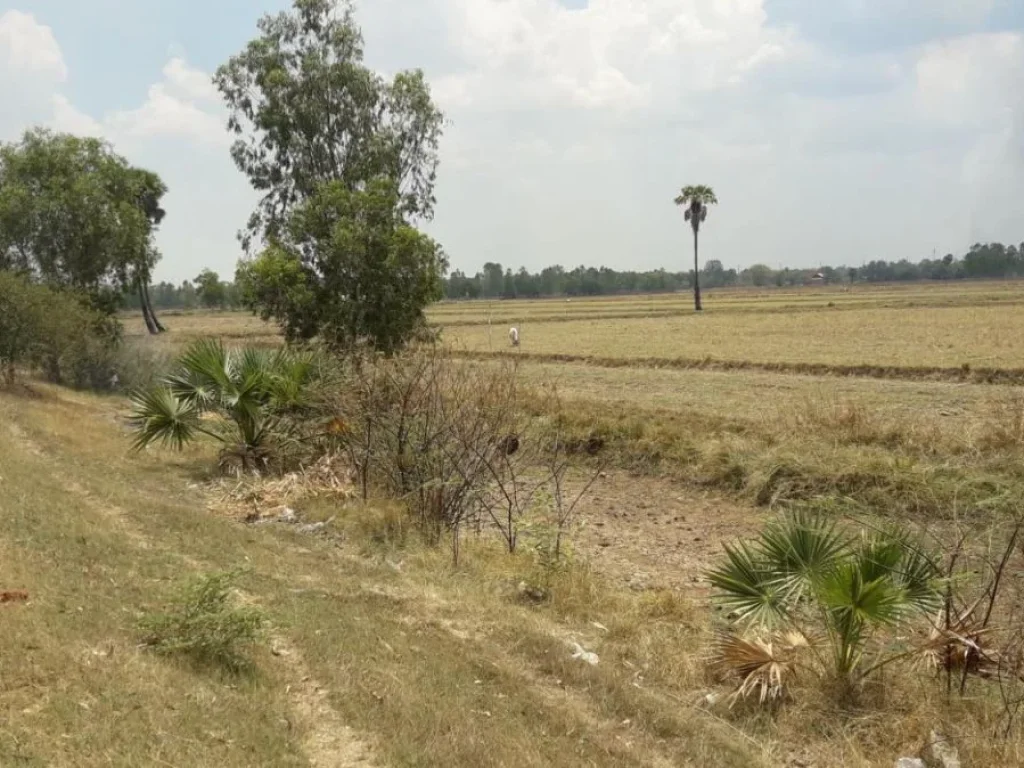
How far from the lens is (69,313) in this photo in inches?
1070

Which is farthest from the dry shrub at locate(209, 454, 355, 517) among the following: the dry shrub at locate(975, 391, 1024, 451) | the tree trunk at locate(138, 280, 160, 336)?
the tree trunk at locate(138, 280, 160, 336)

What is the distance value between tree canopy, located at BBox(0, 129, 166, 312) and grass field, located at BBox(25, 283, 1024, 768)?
13249mm

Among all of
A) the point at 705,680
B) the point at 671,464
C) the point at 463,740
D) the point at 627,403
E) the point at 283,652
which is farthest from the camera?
the point at 627,403

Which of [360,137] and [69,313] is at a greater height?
[360,137]

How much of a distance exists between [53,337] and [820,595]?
25.2m

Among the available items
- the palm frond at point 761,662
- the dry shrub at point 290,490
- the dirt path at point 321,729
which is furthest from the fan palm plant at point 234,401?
the palm frond at point 761,662

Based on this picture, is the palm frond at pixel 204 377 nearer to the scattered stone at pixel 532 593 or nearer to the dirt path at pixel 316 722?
the scattered stone at pixel 532 593

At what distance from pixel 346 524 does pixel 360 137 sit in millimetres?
17155

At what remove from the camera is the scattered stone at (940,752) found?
5762 mm

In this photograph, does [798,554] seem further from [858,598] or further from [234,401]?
[234,401]

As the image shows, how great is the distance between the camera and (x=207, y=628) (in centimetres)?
584

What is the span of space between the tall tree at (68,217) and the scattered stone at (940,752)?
31.8 m

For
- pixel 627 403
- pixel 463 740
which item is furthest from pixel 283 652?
pixel 627 403

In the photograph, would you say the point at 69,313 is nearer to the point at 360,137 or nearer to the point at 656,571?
the point at 360,137
